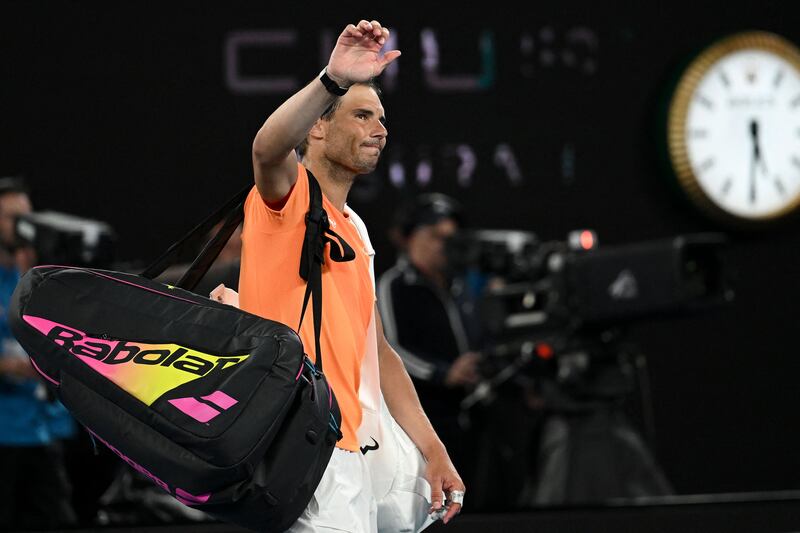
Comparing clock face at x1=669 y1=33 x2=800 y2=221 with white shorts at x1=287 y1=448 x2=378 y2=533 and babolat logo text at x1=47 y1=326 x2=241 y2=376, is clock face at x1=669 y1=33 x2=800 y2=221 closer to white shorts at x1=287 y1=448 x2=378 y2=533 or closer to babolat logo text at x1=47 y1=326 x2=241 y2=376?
white shorts at x1=287 y1=448 x2=378 y2=533

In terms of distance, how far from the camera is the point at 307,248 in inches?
89.8

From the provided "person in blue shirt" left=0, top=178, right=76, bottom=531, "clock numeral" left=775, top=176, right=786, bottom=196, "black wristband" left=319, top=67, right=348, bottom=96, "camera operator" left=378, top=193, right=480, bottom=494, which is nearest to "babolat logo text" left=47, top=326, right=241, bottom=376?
"black wristband" left=319, top=67, right=348, bottom=96

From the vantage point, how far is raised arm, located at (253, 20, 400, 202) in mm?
2168

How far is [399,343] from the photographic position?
5199 millimetres

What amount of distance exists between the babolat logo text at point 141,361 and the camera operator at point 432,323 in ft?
9.40

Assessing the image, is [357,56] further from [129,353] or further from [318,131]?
[129,353]

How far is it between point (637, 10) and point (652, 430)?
1930 mm

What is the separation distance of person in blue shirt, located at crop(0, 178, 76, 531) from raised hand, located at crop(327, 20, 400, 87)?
2.45 meters

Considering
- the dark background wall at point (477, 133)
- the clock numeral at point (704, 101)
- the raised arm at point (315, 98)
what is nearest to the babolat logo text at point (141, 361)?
the raised arm at point (315, 98)

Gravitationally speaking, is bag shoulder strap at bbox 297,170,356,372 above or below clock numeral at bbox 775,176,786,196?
above

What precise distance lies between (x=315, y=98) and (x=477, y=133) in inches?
156

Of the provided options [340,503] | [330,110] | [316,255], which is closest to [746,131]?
[330,110]

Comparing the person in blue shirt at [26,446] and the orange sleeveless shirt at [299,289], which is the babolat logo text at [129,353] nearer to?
the orange sleeveless shirt at [299,289]

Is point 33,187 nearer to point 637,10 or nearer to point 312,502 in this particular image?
point 637,10
